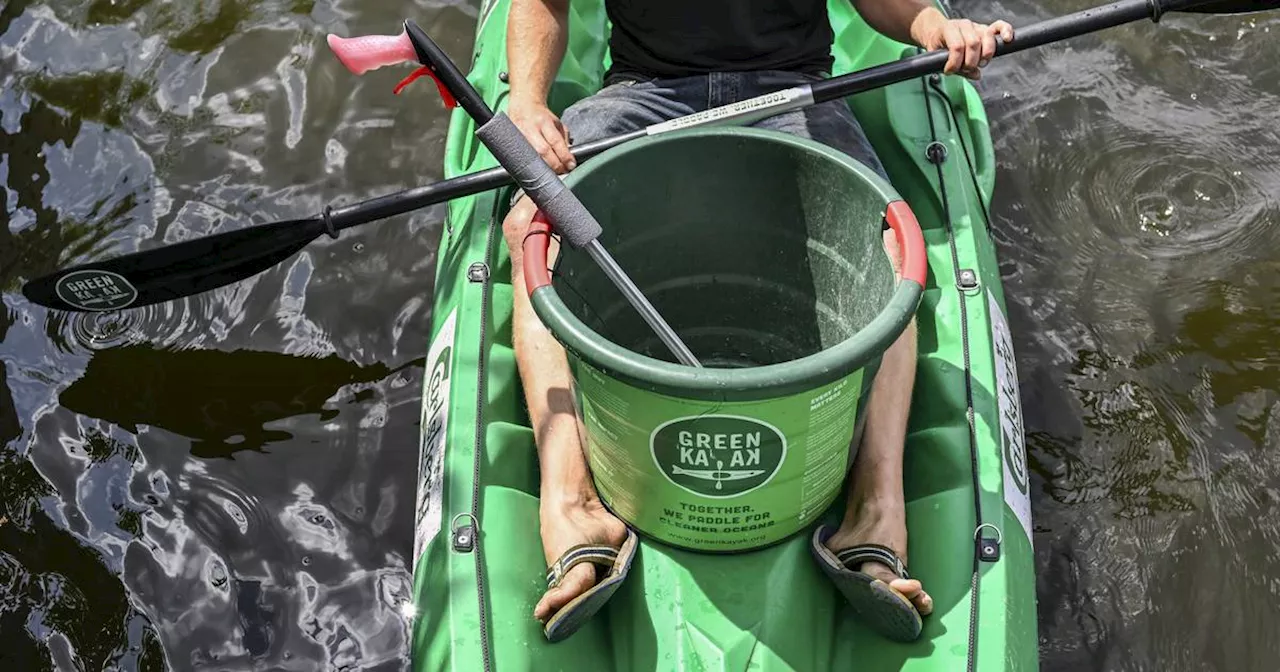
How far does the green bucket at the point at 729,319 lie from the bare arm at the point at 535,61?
0.99ft

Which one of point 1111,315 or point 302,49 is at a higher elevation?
point 302,49

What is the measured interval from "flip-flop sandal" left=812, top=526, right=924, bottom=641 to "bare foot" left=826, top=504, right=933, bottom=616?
0.4 inches

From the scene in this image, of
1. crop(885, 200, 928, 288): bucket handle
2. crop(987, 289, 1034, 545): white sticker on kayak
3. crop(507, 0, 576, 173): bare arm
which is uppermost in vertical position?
crop(885, 200, 928, 288): bucket handle

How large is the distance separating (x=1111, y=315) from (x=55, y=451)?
2636 millimetres

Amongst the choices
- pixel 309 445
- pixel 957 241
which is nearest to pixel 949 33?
pixel 957 241

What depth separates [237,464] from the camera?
111 inches

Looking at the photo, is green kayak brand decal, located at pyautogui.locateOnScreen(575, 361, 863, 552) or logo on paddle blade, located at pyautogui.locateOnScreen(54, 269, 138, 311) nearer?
green kayak brand decal, located at pyautogui.locateOnScreen(575, 361, 863, 552)

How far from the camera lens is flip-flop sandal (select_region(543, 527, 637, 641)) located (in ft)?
6.11

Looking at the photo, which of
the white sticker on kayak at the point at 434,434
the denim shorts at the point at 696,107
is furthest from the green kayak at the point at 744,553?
the denim shorts at the point at 696,107

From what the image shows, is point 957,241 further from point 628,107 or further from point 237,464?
point 237,464

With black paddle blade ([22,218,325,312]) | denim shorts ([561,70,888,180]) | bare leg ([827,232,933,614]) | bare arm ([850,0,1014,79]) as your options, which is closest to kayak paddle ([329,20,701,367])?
bare leg ([827,232,933,614])

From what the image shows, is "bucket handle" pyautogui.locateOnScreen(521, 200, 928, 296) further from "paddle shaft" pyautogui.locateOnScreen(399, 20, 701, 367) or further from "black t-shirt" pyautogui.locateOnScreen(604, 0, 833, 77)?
"black t-shirt" pyautogui.locateOnScreen(604, 0, 833, 77)

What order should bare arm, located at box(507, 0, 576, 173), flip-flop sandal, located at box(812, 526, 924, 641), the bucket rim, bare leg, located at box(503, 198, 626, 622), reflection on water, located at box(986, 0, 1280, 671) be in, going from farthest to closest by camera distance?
reflection on water, located at box(986, 0, 1280, 671) → bare arm, located at box(507, 0, 576, 173) → bare leg, located at box(503, 198, 626, 622) → flip-flop sandal, located at box(812, 526, 924, 641) → the bucket rim

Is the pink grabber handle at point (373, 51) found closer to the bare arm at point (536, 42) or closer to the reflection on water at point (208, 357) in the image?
the bare arm at point (536, 42)
